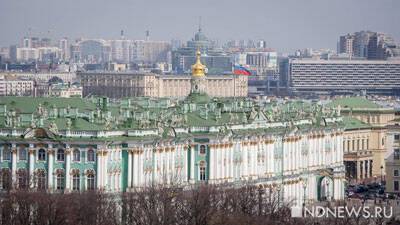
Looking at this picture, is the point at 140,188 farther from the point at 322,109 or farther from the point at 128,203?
the point at 322,109

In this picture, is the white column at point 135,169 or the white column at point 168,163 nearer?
the white column at point 135,169

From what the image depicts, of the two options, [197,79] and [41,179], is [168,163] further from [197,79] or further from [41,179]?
[197,79]

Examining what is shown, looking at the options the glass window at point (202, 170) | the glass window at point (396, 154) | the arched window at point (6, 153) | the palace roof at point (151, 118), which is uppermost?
the palace roof at point (151, 118)

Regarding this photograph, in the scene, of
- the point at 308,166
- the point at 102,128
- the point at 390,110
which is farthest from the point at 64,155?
the point at 390,110

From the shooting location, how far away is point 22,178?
7512 cm

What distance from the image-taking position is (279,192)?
87938 millimetres


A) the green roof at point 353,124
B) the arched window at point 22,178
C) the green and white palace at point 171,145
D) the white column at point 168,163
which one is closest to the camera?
the arched window at point 22,178

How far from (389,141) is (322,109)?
4393mm

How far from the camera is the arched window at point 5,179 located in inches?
2894

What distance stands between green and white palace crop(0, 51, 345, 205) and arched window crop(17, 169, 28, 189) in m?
0.04

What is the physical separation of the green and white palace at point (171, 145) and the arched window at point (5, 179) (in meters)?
0.04

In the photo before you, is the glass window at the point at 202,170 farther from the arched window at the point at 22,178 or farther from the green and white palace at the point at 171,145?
the arched window at the point at 22,178

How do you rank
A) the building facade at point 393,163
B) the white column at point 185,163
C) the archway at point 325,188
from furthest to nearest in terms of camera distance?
1. the building facade at point 393,163
2. the archway at point 325,188
3. the white column at point 185,163

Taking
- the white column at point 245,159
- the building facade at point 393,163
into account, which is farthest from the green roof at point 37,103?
the building facade at point 393,163
